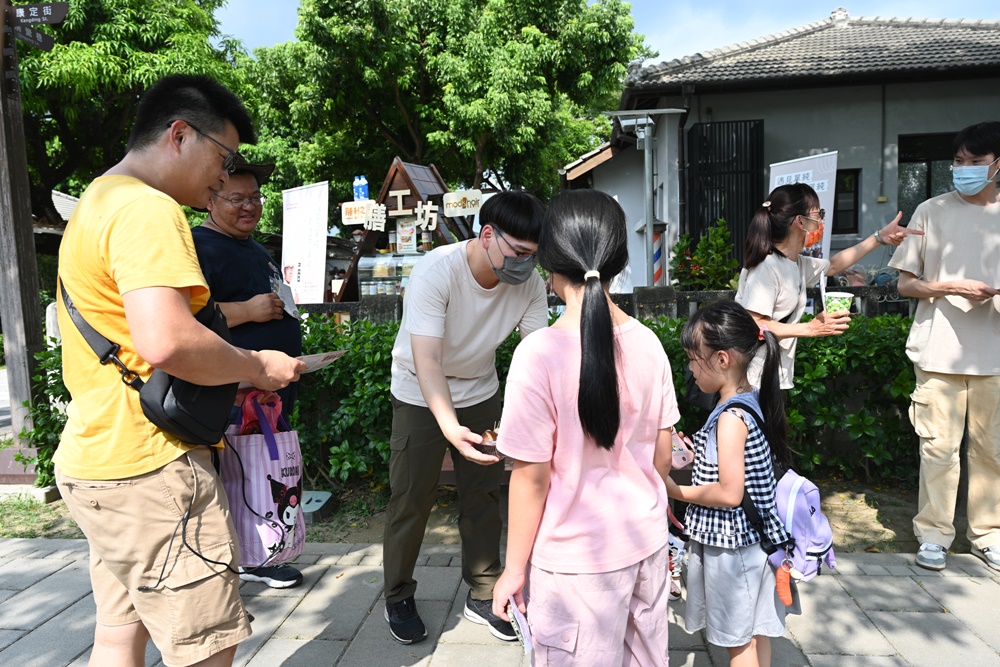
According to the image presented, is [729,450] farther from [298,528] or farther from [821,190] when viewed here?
[821,190]

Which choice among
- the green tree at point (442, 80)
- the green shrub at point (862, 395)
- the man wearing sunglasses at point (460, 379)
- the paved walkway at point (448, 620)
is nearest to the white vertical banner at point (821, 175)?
the green shrub at point (862, 395)

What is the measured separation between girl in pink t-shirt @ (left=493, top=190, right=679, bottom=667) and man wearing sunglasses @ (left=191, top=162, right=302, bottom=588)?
59.8 inches

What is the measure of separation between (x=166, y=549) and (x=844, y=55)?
1363 cm

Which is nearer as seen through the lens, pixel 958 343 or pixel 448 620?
pixel 448 620

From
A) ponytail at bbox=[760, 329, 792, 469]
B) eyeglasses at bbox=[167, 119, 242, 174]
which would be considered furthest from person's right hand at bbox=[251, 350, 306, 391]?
ponytail at bbox=[760, 329, 792, 469]

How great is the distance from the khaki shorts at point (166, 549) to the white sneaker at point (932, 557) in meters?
3.26

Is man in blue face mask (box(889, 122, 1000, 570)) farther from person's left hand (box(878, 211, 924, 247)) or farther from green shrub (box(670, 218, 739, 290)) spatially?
green shrub (box(670, 218, 739, 290))

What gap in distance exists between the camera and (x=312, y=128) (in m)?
17.7

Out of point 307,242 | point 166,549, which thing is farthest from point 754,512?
point 307,242

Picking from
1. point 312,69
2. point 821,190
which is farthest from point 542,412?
point 312,69

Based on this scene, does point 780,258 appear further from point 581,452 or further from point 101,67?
point 101,67

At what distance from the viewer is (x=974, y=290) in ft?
10.8

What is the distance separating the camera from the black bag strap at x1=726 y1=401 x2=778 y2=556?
85.2 inches

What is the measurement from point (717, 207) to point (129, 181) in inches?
453
